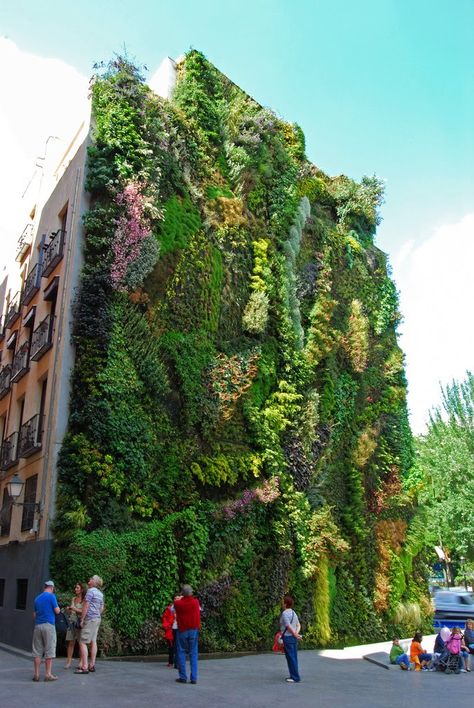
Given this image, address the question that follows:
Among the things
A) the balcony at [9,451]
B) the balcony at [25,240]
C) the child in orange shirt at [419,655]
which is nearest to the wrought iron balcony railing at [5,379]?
the balcony at [9,451]

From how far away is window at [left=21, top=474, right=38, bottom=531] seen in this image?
15786 mm

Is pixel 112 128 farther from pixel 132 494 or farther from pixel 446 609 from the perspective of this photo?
pixel 446 609

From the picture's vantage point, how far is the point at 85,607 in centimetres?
1116

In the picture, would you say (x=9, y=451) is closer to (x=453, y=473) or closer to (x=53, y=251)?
(x=53, y=251)

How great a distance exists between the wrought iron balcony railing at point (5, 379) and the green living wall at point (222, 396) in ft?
23.9

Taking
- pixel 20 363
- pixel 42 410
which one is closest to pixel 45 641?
pixel 42 410

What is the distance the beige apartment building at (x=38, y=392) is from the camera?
1540 cm

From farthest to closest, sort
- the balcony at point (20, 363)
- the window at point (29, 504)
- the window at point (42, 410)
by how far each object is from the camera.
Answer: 1. the balcony at point (20, 363)
2. the window at point (42, 410)
3. the window at point (29, 504)

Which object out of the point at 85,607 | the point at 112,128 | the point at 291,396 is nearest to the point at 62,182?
the point at 112,128

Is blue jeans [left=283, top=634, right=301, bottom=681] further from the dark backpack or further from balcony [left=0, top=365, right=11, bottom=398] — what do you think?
balcony [left=0, top=365, right=11, bottom=398]

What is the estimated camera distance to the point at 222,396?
17906 millimetres

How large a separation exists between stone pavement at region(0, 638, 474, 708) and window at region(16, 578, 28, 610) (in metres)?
1.36

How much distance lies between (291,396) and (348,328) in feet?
16.8

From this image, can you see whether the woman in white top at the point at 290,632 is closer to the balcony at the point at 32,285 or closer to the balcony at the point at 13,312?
the balcony at the point at 32,285
